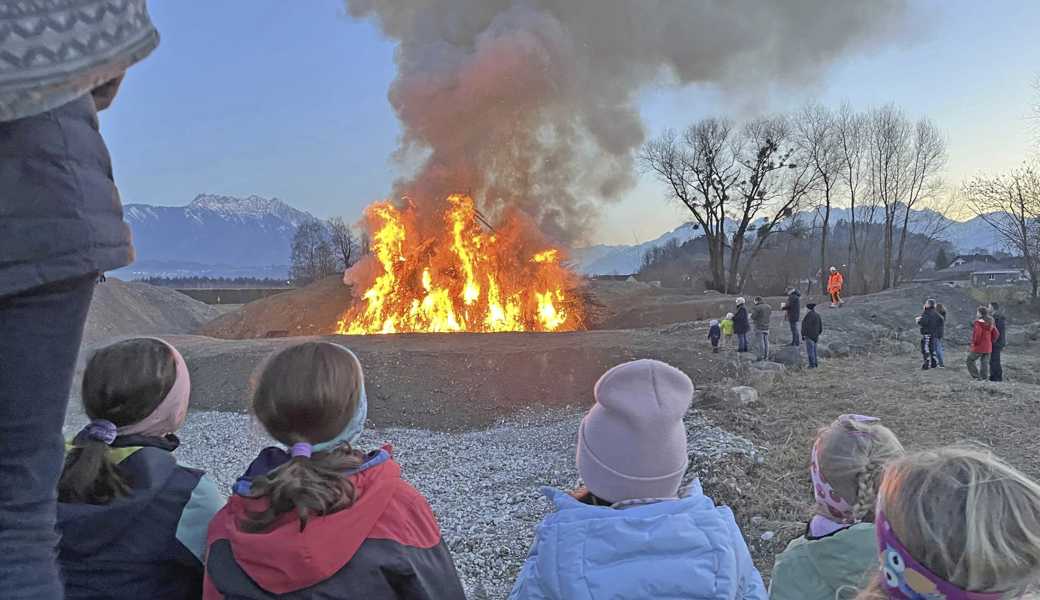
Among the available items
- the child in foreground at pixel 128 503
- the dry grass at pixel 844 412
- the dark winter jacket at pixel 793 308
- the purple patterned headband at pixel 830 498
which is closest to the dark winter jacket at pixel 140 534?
the child in foreground at pixel 128 503

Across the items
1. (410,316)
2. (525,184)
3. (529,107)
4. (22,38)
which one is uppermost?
(529,107)

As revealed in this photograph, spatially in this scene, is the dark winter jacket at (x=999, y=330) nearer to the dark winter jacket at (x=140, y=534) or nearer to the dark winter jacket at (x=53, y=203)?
the dark winter jacket at (x=140, y=534)

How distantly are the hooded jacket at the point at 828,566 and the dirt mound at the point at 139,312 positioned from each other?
78.6 ft

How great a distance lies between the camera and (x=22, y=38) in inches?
47.6

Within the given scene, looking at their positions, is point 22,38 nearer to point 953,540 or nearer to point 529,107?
point 953,540

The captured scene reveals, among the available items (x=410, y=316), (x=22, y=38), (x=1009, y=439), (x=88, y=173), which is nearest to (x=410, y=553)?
(x=88, y=173)

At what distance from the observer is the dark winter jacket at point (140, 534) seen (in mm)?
2062

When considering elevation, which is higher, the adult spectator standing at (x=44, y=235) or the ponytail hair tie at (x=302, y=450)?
the adult spectator standing at (x=44, y=235)

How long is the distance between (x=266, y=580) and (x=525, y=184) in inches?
947

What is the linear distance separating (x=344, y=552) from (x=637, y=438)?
3.28ft

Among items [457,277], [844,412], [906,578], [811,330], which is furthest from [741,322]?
[906,578]

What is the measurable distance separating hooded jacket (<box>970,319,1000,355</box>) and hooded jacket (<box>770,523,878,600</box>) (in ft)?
43.5

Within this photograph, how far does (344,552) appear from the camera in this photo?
1920 mm

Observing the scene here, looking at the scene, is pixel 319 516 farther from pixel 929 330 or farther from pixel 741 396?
pixel 929 330
